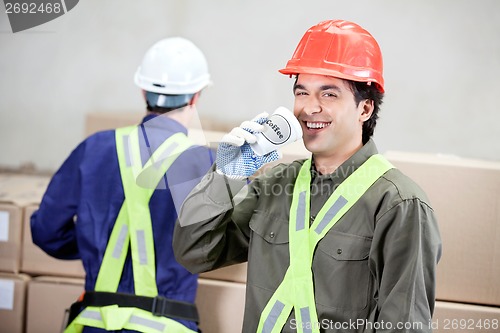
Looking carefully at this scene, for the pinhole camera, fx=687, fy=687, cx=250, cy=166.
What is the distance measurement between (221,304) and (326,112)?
4.24 feet

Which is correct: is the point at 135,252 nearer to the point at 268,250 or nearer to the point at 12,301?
the point at 268,250

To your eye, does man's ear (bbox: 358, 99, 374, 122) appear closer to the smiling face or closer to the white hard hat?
the smiling face

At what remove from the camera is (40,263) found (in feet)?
11.3

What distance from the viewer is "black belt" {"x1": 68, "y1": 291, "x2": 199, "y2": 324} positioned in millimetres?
2688

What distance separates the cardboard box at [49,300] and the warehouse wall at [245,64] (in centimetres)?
164

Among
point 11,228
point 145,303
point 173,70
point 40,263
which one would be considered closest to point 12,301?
point 40,263

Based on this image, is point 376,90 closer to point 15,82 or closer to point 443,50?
point 443,50

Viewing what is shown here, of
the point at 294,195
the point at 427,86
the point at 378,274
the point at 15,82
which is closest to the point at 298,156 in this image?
the point at 294,195

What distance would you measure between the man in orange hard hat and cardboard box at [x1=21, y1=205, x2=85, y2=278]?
135 centimetres

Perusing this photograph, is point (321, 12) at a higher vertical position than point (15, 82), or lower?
higher

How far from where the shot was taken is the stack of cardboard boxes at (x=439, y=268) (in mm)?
2760

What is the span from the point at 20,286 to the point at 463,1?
10.2ft

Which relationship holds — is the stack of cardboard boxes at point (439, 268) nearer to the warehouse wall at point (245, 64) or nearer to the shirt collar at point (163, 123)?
the shirt collar at point (163, 123)

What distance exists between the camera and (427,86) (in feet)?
14.5
